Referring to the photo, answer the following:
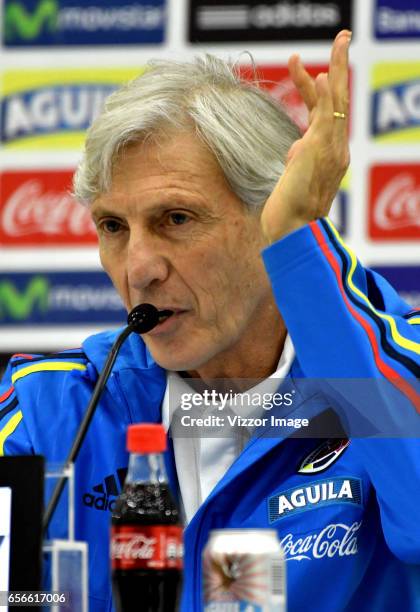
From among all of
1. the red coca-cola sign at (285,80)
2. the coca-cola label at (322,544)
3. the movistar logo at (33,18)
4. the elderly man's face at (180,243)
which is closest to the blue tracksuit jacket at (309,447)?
the coca-cola label at (322,544)

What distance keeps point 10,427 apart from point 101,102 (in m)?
1.49

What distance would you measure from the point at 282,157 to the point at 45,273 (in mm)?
1442

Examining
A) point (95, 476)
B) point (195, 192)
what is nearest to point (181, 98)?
point (195, 192)

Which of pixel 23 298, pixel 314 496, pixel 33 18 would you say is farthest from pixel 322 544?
pixel 33 18

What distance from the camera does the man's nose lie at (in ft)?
5.73

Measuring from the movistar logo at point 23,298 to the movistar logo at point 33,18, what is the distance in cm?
67

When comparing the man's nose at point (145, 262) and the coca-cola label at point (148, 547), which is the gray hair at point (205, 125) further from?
the coca-cola label at point (148, 547)

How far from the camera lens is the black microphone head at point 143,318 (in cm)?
165

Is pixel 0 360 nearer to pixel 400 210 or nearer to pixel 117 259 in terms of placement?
pixel 400 210

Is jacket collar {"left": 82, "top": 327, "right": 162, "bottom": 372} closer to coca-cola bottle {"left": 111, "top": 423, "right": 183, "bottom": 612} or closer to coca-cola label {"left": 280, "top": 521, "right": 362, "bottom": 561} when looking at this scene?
coca-cola label {"left": 280, "top": 521, "right": 362, "bottom": 561}

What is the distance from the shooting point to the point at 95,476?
1.73 m

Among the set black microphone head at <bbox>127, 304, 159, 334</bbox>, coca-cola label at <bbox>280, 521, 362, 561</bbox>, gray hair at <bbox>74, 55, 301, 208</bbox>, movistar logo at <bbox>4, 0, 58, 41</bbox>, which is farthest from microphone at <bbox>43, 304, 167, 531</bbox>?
movistar logo at <bbox>4, 0, 58, 41</bbox>

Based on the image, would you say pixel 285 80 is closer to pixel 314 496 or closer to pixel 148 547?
pixel 314 496

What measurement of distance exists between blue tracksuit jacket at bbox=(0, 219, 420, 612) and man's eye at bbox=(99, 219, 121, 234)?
0.19m
